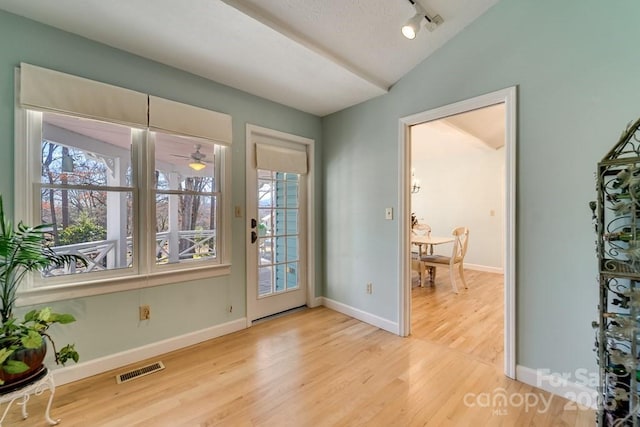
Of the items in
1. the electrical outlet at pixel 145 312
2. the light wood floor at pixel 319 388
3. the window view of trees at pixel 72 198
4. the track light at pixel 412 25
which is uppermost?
the track light at pixel 412 25

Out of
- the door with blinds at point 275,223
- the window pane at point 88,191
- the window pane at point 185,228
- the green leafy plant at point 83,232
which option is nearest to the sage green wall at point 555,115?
the door with blinds at point 275,223

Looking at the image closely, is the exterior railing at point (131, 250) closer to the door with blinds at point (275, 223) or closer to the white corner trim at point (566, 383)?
the door with blinds at point (275, 223)

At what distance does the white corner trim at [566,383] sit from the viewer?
170cm

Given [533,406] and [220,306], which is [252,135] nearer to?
[220,306]

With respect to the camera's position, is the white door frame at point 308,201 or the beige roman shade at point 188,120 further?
the white door frame at point 308,201

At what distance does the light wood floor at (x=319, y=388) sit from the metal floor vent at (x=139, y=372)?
0.17 ft

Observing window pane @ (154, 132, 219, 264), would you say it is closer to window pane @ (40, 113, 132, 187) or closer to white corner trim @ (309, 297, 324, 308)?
window pane @ (40, 113, 132, 187)

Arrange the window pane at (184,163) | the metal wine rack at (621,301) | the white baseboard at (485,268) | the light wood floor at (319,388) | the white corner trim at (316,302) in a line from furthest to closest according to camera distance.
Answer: the white baseboard at (485,268) → the white corner trim at (316,302) → the window pane at (184,163) → the light wood floor at (319,388) → the metal wine rack at (621,301)

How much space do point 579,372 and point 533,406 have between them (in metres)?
0.37

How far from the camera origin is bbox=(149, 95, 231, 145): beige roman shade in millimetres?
2229

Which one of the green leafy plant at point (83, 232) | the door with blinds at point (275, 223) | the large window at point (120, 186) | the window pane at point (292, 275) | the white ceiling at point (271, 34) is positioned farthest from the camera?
the window pane at point (292, 275)

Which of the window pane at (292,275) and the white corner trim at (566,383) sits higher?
the window pane at (292,275)

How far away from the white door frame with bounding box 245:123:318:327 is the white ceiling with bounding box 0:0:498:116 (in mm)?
466

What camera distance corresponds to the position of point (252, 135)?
2.89m
